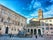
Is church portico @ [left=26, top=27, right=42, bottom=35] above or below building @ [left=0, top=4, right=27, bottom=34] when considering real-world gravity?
below

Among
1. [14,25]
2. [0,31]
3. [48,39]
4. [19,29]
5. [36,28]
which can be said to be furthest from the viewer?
[36,28]

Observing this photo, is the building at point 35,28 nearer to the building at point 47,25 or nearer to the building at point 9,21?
the building at point 47,25

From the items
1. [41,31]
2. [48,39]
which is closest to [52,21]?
[41,31]

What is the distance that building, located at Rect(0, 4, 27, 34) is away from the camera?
10383 millimetres

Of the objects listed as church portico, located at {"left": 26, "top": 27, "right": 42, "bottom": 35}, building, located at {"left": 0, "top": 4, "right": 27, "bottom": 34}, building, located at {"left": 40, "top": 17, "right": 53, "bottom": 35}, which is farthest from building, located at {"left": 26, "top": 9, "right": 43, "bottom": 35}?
building, located at {"left": 0, "top": 4, "right": 27, "bottom": 34}

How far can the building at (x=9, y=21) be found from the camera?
10.4 metres

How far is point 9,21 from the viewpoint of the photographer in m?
11.5

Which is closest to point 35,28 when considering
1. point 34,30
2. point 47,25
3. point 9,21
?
point 34,30

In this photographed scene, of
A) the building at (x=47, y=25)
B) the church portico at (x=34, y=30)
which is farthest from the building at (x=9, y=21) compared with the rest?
the building at (x=47, y=25)

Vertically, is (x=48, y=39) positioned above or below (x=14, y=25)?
Result: below

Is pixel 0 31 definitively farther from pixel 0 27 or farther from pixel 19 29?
pixel 19 29

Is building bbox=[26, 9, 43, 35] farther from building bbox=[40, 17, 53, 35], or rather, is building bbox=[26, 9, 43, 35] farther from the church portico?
building bbox=[40, 17, 53, 35]

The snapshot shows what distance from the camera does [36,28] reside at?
14.7 meters

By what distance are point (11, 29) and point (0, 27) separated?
6.85 feet
